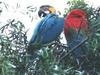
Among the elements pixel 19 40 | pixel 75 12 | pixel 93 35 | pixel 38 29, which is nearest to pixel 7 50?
pixel 19 40

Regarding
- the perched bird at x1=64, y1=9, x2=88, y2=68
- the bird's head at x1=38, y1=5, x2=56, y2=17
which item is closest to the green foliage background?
the perched bird at x1=64, y1=9, x2=88, y2=68

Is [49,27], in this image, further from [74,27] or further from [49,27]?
[74,27]

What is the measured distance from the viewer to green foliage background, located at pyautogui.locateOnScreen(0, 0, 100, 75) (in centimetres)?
127

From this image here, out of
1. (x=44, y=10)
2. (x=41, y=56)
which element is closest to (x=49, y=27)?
(x=44, y=10)

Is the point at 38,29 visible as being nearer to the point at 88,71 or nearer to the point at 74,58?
the point at 74,58

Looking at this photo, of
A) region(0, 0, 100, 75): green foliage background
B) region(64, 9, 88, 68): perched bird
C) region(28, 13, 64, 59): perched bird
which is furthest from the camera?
region(28, 13, 64, 59): perched bird

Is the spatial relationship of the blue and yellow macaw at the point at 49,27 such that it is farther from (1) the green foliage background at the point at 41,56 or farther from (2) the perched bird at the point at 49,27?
(1) the green foliage background at the point at 41,56

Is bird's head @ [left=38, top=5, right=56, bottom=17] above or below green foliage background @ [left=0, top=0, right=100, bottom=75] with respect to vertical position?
above

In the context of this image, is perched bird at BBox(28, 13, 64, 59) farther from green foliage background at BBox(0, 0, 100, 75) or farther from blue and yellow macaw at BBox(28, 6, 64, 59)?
green foliage background at BBox(0, 0, 100, 75)

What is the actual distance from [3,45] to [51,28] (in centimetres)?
72

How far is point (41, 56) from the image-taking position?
1.29 m

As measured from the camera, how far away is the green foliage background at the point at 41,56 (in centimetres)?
127

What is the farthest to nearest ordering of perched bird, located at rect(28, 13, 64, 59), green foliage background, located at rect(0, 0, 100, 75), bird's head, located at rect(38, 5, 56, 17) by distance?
bird's head, located at rect(38, 5, 56, 17)
perched bird, located at rect(28, 13, 64, 59)
green foliage background, located at rect(0, 0, 100, 75)

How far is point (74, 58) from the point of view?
178 cm
